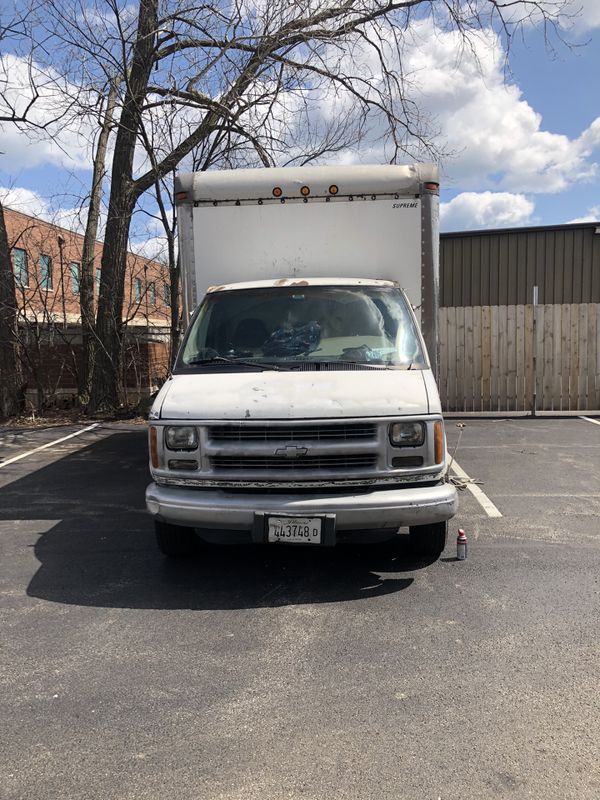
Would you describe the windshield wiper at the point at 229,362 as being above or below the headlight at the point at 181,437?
above

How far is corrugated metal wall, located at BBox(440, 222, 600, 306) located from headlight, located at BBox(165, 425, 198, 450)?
12374mm

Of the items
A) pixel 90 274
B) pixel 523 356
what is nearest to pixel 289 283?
pixel 523 356

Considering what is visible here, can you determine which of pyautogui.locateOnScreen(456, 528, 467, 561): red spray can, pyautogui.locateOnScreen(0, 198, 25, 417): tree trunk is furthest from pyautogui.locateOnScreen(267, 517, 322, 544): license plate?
pyautogui.locateOnScreen(0, 198, 25, 417): tree trunk

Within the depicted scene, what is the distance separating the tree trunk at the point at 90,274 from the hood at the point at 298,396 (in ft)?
32.3

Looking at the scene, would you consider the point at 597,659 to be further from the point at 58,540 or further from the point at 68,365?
the point at 68,365

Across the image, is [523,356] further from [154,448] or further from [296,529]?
[154,448]

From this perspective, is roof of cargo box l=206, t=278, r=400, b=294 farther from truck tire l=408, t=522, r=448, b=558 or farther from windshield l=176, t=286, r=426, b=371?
truck tire l=408, t=522, r=448, b=558

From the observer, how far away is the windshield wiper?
15.8 feet

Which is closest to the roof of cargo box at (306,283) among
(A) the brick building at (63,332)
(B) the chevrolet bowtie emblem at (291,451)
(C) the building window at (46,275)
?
(B) the chevrolet bowtie emblem at (291,451)

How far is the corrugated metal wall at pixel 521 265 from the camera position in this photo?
15164mm

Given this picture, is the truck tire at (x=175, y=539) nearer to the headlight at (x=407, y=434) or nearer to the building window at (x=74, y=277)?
the headlight at (x=407, y=434)

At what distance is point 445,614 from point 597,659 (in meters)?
0.89

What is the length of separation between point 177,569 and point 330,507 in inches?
57.4

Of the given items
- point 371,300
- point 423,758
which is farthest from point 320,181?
point 423,758
